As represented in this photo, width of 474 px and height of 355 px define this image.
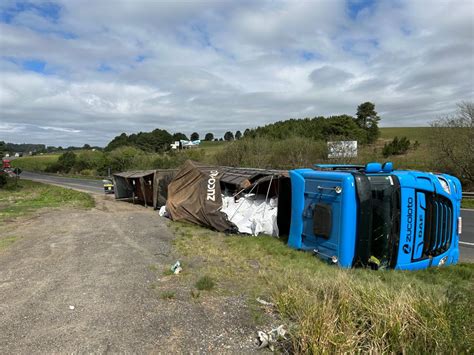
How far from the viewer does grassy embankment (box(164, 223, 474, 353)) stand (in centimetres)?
336

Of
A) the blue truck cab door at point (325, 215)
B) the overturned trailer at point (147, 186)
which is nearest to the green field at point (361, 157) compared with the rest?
the overturned trailer at point (147, 186)

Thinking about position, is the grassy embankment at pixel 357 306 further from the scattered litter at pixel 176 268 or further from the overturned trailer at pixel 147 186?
the overturned trailer at pixel 147 186

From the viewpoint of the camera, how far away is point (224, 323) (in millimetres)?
4398

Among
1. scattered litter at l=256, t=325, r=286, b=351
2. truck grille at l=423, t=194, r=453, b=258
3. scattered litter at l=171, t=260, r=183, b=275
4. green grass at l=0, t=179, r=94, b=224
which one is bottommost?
green grass at l=0, t=179, r=94, b=224

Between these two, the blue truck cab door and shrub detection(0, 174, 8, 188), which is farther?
shrub detection(0, 174, 8, 188)

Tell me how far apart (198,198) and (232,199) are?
1.51 metres

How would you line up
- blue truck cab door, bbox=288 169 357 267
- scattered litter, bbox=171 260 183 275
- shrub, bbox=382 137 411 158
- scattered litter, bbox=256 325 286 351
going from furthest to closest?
shrub, bbox=382 137 411 158 → blue truck cab door, bbox=288 169 357 267 → scattered litter, bbox=171 260 183 275 → scattered litter, bbox=256 325 286 351

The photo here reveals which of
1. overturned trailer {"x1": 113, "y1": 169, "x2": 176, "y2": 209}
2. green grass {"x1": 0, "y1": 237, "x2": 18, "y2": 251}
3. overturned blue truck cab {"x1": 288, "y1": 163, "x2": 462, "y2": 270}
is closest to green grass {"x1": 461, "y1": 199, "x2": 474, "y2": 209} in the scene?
overturned blue truck cab {"x1": 288, "y1": 163, "x2": 462, "y2": 270}

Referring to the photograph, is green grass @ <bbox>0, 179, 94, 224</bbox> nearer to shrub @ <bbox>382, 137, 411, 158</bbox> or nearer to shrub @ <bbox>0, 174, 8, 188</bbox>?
shrub @ <bbox>0, 174, 8, 188</bbox>

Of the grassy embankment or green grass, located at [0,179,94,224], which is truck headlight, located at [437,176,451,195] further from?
green grass, located at [0,179,94,224]

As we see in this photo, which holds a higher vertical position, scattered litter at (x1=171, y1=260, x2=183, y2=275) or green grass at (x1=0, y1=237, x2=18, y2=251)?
scattered litter at (x1=171, y1=260, x2=183, y2=275)

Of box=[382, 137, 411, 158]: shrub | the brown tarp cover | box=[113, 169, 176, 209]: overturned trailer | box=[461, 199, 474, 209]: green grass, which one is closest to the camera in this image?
the brown tarp cover

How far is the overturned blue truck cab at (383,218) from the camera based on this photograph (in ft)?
21.5

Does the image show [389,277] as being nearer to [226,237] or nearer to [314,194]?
[314,194]
